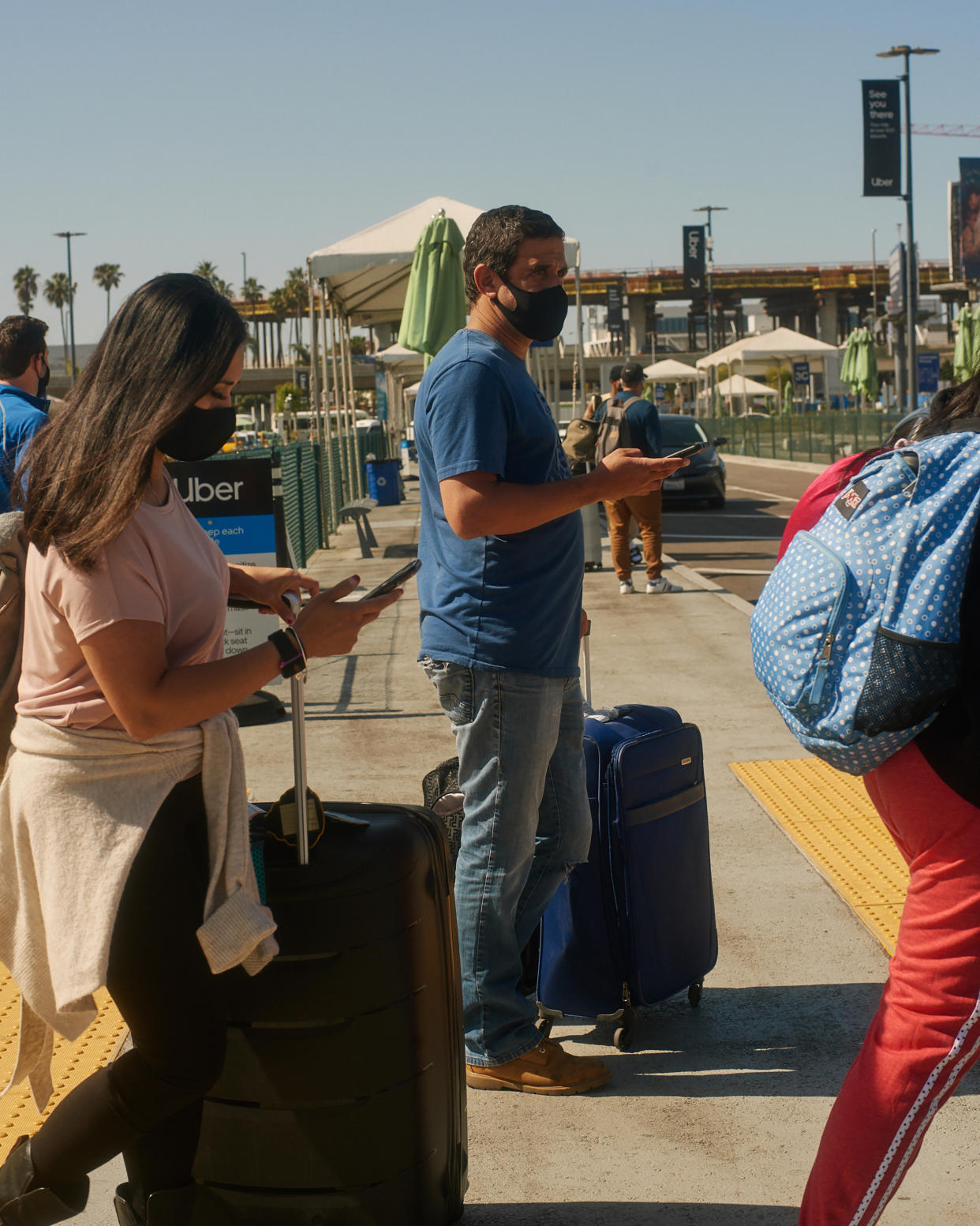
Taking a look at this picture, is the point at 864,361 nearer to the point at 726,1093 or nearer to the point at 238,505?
the point at 238,505

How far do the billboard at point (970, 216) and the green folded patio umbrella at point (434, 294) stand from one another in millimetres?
37852

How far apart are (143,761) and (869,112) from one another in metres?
32.1

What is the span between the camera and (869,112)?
30766 millimetres

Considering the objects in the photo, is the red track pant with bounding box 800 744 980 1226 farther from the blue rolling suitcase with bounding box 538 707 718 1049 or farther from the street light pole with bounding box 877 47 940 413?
the street light pole with bounding box 877 47 940 413

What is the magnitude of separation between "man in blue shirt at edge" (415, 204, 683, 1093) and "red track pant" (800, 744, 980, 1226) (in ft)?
3.29

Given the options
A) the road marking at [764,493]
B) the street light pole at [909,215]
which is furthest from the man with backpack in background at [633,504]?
the street light pole at [909,215]

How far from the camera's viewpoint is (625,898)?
347 cm

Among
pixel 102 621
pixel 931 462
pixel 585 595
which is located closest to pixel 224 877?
pixel 102 621

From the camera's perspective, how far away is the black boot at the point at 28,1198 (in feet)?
7.67

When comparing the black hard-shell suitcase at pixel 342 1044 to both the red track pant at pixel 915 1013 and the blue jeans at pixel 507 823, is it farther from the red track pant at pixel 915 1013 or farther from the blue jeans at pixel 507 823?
the red track pant at pixel 915 1013

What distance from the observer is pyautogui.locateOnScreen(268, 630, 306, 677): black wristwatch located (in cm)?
221

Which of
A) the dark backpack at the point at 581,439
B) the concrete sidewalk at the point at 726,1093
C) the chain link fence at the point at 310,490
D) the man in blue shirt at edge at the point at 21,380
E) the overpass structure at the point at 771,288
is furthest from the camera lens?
the overpass structure at the point at 771,288

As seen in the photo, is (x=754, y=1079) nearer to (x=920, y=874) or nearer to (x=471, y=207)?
(x=920, y=874)

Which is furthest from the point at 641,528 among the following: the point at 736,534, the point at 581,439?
the point at 736,534
